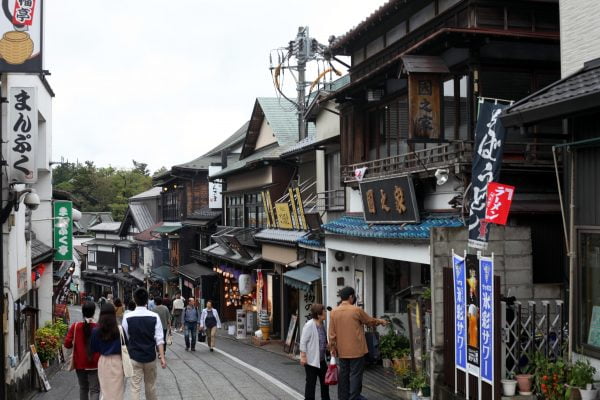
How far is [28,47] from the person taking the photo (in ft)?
43.2

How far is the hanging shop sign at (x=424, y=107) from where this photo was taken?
546 inches

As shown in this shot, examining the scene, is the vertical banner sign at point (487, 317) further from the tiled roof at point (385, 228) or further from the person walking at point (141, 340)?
the person walking at point (141, 340)

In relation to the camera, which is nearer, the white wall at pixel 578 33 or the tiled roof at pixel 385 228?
the white wall at pixel 578 33

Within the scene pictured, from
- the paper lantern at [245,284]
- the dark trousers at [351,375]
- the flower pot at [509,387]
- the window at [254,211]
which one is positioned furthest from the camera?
the paper lantern at [245,284]

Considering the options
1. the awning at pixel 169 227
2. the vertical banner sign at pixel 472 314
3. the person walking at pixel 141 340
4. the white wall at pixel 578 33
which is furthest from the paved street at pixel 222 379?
the awning at pixel 169 227

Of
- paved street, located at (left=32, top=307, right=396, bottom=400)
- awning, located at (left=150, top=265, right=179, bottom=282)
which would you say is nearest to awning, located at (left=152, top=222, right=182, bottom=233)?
awning, located at (left=150, top=265, right=179, bottom=282)

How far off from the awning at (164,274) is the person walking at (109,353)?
4131cm

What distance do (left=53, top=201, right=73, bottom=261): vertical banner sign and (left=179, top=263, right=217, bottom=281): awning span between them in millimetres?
17006

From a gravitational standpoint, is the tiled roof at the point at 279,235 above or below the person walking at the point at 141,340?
above

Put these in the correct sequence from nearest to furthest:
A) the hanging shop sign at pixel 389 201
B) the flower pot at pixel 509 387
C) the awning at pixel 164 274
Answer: the flower pot at pixel 509 387, the hanging shop sign at pixel 389 201, the awning at pixel 164 274

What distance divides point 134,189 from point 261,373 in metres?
→ 80.3

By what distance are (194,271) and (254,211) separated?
10417 millimetres

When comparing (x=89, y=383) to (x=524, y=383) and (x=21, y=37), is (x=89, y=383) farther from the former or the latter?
(x=524, y=383)

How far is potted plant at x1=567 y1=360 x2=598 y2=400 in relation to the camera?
9.16 metres
